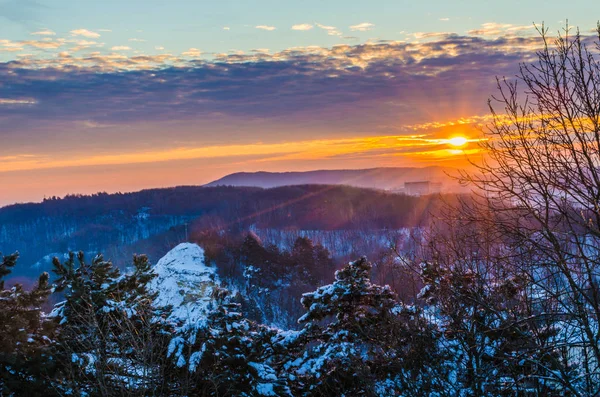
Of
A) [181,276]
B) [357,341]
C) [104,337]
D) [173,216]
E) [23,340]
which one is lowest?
[173,216]

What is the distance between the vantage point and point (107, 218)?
170 meters

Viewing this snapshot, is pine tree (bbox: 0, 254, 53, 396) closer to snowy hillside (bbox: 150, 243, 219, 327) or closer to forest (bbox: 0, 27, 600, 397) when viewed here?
forest (bbox: 0, 27, 600, 397)

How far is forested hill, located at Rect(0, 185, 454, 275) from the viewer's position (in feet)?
420

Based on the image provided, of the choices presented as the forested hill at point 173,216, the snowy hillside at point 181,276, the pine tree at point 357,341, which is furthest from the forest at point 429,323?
the forested hill at point 173,216

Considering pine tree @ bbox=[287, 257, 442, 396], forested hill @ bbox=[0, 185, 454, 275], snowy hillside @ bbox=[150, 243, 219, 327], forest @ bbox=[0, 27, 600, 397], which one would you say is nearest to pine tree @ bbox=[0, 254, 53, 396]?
forest @ bbox=[0, 27, 600, 397]

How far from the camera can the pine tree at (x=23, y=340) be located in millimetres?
12453

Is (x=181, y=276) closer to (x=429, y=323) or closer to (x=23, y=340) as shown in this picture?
(x=23, y=340)

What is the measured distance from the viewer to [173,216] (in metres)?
166

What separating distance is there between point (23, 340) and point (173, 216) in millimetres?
156249

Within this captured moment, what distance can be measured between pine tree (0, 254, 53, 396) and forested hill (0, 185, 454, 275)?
321 feet

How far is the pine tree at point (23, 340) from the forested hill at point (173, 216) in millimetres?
97871

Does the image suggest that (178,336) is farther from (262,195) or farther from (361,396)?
(262,195)

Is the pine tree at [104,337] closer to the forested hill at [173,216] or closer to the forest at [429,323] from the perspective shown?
the forest at [429,323]

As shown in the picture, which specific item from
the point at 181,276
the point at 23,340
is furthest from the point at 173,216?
the point at 23,340
